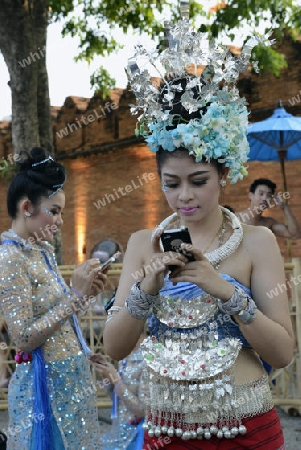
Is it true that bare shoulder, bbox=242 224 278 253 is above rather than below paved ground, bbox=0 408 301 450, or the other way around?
above

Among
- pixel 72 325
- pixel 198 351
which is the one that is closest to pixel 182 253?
pixel 198 351

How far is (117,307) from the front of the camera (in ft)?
6.97

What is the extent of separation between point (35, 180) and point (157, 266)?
134 cm

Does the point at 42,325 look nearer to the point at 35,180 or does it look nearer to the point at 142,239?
the point at 35,180

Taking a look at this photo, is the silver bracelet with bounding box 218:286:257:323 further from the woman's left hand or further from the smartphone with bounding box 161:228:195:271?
the smartphone with bounding box 161:228:195:271

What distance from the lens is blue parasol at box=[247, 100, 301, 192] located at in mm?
6961

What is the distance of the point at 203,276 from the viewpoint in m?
1.88

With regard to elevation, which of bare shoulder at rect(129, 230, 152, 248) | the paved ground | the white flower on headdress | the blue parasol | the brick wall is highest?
the white flower on headdress

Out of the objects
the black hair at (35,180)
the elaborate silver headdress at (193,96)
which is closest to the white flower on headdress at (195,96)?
the elaborate silver headdress at (193,96)

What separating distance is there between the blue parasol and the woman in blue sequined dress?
164 inches

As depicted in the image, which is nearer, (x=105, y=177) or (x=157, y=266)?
(x=157, y=266)

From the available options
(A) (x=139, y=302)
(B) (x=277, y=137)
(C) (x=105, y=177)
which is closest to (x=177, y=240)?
(A) (x=139, y=302)

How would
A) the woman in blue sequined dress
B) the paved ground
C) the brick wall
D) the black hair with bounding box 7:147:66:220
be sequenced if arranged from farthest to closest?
the brick wall, the paved ground, the black hair with bounding box 7:147:66:220, the woman in blue sequined dress

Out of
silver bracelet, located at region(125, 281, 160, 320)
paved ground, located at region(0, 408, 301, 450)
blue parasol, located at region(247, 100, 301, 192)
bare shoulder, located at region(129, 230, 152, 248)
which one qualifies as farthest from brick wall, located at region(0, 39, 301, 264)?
silver bracelet, located at region(125, 281, 160, 320)
